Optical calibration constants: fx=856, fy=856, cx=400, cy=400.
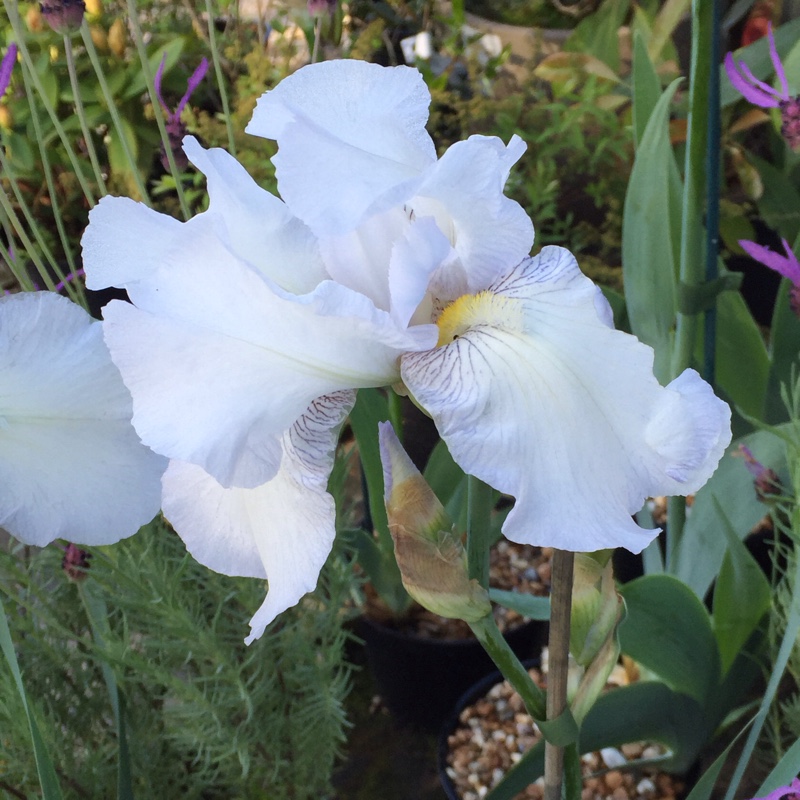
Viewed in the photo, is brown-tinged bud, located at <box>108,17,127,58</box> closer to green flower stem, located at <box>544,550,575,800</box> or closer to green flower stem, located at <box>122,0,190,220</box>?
green flower stem, located at <box>122,0,190,220</box>

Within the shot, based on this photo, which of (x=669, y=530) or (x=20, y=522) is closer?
(x=20, y=522)

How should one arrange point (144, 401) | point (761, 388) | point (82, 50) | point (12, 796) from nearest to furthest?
point (144, 401), point (12, 796), point (761, 388), point (82, 50)

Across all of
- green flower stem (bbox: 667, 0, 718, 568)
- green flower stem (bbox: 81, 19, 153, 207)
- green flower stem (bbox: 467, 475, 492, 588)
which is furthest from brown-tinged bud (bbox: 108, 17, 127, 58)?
green flower stem (bbox: 467, 475, 492, 588)

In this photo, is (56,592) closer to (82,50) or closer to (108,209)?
(108,209)

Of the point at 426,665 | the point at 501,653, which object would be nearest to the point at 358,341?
the point at 501,653

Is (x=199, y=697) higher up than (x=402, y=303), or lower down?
lower down

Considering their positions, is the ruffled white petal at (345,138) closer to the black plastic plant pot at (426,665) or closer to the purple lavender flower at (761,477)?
the purple lavender flower at (761,477)

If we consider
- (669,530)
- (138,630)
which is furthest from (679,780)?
(138,630)
